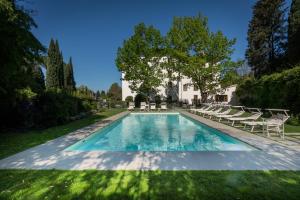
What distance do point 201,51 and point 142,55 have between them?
7.17m

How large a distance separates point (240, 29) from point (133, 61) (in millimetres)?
15876

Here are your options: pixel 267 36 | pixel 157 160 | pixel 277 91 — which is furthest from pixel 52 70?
pixel 157 160

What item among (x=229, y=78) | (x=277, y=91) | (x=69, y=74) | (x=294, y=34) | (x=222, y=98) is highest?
(x=294, y=34)

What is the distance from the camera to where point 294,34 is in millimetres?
22656

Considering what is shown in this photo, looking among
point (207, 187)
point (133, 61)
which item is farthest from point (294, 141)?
point (133, 61)

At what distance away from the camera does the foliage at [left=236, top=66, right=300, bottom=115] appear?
13.9 meters

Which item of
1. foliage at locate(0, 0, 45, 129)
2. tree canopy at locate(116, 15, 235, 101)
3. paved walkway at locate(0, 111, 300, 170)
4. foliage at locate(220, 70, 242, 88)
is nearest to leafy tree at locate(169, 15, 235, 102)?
tree canopy at locate(116, 15, 235, 101)

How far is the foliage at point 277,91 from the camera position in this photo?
1389cm

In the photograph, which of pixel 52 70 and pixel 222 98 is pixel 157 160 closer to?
pixel 52 70

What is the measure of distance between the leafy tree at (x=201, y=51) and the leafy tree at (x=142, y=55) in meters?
2.65

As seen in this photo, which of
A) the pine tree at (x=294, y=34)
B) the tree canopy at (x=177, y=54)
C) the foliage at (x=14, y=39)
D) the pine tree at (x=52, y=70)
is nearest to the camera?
the foliage at (x=14, y=39)

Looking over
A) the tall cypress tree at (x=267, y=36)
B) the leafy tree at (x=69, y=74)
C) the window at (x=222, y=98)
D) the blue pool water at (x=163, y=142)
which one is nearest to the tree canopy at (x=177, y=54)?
the tall cypress tree at (x=267, y=36)

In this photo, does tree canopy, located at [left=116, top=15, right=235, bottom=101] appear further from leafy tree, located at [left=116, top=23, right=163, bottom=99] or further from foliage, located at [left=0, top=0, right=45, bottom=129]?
foliage, located at [left=0, top=0, right=45, bottom=129]

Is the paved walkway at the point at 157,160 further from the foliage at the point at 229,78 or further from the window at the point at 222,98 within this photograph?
the window at the point at 222,98
